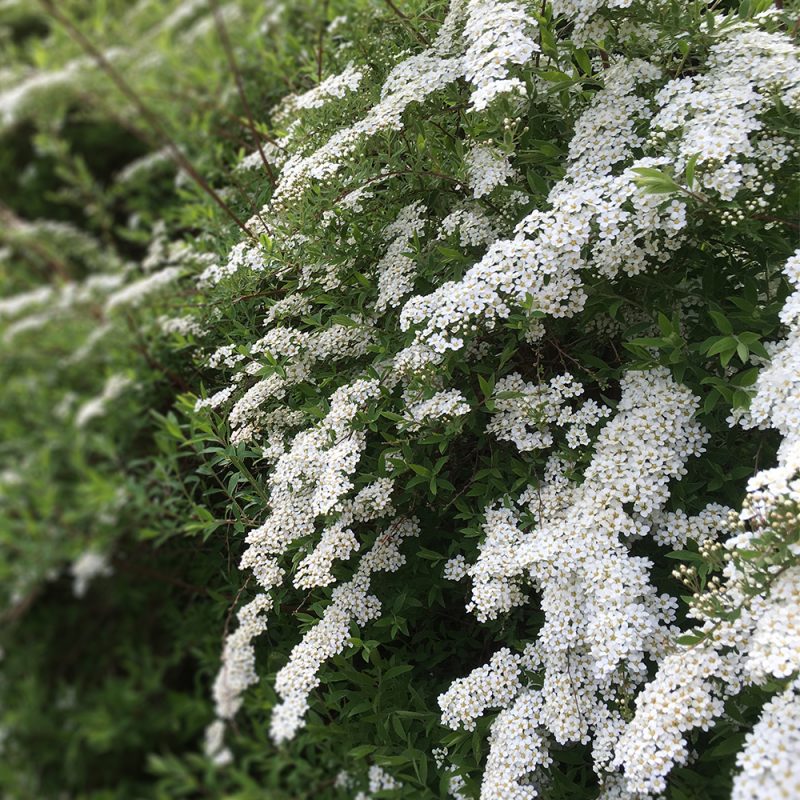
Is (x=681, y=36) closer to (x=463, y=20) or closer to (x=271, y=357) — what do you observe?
(x=463, y=20)

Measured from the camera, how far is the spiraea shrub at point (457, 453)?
1.82m

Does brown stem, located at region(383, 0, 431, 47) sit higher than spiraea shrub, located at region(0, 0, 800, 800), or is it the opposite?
brown stem, located at region(383, 0, 431, 47)

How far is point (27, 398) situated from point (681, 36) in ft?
8.78

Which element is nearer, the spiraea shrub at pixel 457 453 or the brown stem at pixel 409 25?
the spiraea shrub at pixel 457 453

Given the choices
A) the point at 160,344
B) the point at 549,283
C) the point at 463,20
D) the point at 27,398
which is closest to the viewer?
the point at 549,283

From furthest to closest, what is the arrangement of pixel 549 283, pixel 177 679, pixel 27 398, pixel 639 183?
pixel 27 398 < pixel 177 679 < pixel 549 283 < pixel 639 183

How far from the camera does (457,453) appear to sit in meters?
2.44

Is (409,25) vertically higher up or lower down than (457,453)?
higher up

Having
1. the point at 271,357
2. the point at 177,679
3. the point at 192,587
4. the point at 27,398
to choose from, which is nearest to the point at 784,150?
the point at 271,357

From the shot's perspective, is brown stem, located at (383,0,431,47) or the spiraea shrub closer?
the spiraea shrub

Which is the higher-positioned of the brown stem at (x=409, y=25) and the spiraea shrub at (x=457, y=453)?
the brown stem at (x=409, y=25)

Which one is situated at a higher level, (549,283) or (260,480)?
(549,283)

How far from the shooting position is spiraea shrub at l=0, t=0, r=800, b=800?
1820 mm

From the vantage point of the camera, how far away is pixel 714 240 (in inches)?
85.0
